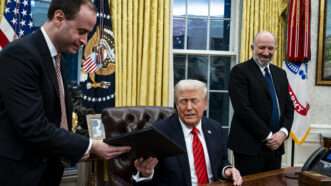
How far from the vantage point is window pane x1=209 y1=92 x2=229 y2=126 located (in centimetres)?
499

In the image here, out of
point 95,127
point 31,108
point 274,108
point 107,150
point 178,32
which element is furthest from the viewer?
point 178,32

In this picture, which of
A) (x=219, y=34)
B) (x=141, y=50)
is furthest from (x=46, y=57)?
(x=219, y=34)

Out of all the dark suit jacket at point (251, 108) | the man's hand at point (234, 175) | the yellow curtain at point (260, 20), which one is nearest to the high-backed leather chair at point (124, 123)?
the dark suit jacket at point (251, 108)

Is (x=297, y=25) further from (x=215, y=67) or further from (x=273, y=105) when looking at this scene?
(x=273, y=105)

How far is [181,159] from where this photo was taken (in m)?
2.16

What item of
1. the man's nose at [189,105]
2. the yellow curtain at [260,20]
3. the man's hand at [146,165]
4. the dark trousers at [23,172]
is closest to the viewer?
the dark trousers at [23,172]

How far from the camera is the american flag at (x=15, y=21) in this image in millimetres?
3752

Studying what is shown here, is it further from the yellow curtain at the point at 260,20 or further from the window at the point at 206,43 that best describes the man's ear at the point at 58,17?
the yellow curtain at the point at 260,20

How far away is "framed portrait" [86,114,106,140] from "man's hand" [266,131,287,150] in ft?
4.56

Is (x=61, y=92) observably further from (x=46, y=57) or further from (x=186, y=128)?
(x=186, y=128)

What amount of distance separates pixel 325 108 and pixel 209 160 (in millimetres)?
3180

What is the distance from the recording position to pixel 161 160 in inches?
83.4

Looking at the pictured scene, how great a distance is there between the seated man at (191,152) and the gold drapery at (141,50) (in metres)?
1.93

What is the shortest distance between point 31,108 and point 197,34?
3.41 m
